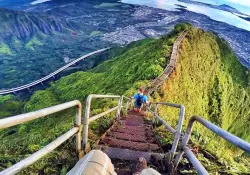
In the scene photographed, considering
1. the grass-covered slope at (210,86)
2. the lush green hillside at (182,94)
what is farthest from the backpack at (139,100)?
the grass-covered slope at (210,86)

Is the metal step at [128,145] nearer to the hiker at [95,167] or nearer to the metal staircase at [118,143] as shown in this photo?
the metal staircase at [118,143]

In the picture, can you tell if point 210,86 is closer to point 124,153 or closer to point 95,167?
point 124,153

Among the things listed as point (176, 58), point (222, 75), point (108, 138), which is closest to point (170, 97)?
point (176, 58)

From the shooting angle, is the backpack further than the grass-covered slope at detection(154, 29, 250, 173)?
No

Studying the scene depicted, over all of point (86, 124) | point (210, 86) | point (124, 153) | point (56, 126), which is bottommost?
point (210, 86)

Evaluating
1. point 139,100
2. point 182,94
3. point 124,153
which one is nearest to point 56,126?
point 139,100

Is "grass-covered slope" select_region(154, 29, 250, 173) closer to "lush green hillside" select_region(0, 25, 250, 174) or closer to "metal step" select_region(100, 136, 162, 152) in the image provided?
"lush green hillside" select_region(0, 25, 250, 174)

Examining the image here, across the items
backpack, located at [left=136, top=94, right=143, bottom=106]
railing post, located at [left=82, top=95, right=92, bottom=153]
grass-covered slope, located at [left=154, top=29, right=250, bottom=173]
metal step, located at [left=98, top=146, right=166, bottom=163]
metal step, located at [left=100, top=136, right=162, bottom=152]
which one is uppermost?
railing post, located at [left=82, top=95, right=92, bottom=153]

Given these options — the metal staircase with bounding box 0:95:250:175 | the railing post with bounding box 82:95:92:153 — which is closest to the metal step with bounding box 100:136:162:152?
the metal staircase with bounding box 0:95:250:175
